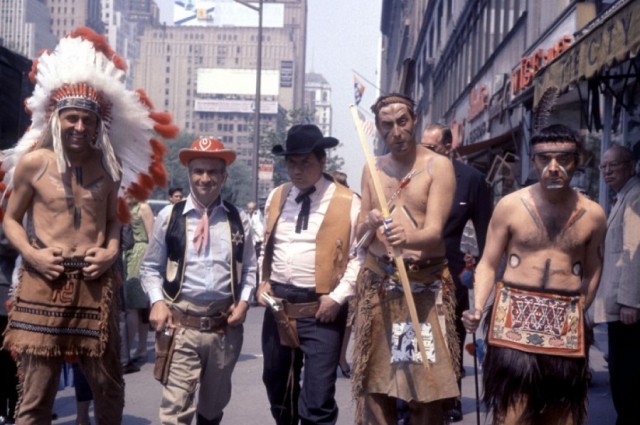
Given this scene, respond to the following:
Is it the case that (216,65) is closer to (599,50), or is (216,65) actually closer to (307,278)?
(599,50)

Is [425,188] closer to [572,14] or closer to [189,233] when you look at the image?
[189,233]

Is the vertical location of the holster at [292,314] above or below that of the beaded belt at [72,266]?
below

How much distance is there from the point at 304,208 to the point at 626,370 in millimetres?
2227

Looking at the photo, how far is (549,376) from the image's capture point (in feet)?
16.2

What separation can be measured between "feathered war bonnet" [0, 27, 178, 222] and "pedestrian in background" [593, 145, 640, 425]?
2894 millimetres

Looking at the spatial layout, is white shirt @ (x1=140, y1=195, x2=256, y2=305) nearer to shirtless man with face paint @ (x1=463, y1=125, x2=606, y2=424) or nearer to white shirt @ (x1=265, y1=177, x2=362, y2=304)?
white shirt @ (x1=265, y1=177, x2=362, y2=304)

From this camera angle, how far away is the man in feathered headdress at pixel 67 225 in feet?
16.8

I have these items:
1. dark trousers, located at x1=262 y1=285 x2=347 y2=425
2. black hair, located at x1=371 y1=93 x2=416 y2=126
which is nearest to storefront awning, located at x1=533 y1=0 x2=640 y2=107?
black hair, located at x1=371 y1=93 x2=416 y2=126

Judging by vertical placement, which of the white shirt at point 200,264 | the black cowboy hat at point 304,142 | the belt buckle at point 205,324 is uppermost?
the black cowboy hat at point 304,142

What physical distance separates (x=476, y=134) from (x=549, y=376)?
20.2 meters

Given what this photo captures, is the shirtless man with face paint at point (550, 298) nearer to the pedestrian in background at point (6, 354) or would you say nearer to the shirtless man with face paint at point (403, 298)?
the shirtless man with face paint at point (403, 298)

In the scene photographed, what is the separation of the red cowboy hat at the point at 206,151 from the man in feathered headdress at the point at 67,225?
1.33 ft

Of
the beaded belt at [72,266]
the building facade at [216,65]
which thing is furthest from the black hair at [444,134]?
the building facade at [216,65]

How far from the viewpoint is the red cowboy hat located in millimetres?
5613
